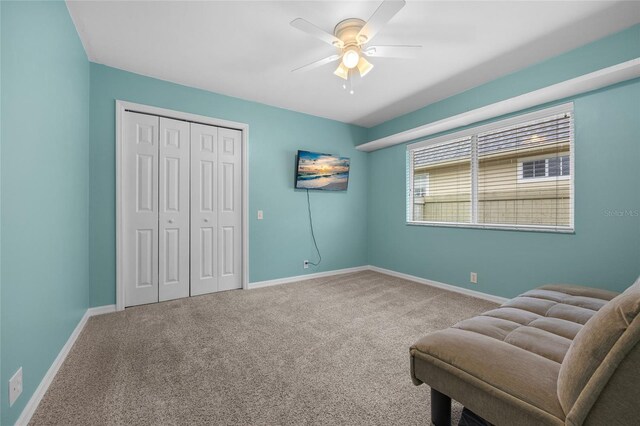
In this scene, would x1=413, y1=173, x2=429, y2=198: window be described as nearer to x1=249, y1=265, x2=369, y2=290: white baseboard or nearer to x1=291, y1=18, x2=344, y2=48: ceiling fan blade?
x1=249, y1=265, x2=369, y2=290: white baseboard

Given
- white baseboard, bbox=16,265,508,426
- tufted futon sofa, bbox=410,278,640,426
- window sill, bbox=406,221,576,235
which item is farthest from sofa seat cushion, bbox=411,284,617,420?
white baseboard, bbox=16,265,508,426

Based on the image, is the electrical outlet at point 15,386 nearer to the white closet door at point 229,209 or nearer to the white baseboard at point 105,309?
the white baseboard at point 105,309

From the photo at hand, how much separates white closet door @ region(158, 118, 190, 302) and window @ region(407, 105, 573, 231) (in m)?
3.31

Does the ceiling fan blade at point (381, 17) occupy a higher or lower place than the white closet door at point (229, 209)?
higher

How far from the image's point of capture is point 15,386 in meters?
1.28

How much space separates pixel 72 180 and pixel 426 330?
3351 mm

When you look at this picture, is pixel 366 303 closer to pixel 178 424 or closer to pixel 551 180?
pixel 178 424

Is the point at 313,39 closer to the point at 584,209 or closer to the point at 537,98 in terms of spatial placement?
the point at 537,98

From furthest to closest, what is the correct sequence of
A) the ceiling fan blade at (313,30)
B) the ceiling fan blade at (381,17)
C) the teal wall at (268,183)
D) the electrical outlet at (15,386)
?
the teal wall at (268,183)
the ceiling fan blade at (313,30)
the ceiling fan blade at (381,17)
the electrical outlet at (15,386)

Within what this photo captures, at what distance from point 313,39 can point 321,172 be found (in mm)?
2160

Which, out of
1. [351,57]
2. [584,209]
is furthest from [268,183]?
[584,209]

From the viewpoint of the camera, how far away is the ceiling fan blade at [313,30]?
1.89 meters

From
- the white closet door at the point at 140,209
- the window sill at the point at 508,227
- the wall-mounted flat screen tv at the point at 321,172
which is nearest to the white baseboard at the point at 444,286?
the window sill at the point at 508,227

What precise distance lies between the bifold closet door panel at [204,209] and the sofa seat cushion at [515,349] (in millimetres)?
2984
